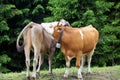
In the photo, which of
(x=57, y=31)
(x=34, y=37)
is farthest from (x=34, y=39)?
(x=57, y=31)

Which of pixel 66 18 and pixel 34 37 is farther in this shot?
pixel 66 18

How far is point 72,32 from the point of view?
8.46 metres

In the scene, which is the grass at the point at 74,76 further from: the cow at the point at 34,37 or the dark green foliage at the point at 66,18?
the dark green foliage at the point at 66,18

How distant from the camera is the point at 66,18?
1841 centimetres

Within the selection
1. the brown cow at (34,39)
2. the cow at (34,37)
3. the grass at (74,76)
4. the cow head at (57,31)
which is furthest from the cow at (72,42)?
the grass at (74,76)

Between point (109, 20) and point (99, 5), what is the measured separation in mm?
1965

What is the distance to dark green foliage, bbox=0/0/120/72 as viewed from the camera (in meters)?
18.2

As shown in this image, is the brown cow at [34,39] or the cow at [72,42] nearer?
the brown cow at [34,39]

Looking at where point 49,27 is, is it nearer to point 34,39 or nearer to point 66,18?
point 34,39

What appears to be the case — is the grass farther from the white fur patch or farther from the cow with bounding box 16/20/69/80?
the white fur patch

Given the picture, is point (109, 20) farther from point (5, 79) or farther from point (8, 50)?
point (5, 79)

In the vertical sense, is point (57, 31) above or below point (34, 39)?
above

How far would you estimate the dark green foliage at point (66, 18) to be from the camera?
1820 centimetres

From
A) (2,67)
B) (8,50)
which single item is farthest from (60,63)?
(8,50)
